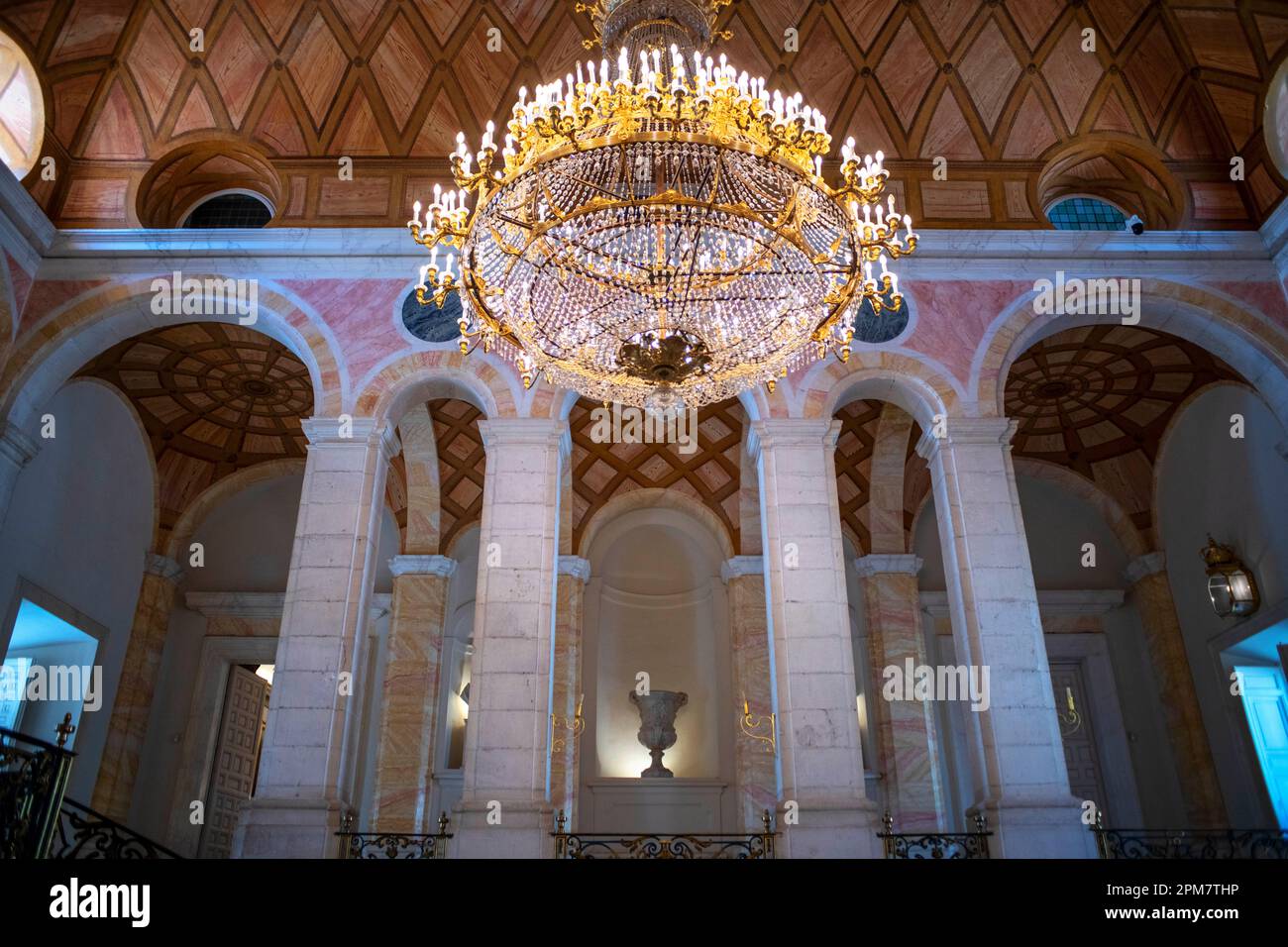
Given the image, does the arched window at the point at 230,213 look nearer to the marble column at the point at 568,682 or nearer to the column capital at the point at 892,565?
the marble column at the point at 568,682

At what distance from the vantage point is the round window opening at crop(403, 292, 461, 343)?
31.8ft

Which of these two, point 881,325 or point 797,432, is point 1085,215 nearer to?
point 881,325

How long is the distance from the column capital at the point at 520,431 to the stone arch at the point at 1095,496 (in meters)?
6.81

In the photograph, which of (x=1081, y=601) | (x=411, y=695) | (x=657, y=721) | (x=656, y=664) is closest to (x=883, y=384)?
(x=657, y=721)

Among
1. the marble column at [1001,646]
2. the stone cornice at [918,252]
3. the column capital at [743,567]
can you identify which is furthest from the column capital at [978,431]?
the column capital at [743,567]

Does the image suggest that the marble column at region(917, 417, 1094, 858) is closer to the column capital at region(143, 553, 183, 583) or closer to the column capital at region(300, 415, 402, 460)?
the column capital at region(300, 415, 402, 460)

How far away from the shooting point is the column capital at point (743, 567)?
13.2 metres

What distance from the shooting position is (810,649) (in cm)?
841

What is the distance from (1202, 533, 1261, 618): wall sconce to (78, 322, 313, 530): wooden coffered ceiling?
11.4m

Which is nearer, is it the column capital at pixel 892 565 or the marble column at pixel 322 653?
the marble column at pixel 322 653

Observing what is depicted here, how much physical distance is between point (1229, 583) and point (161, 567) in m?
13.6

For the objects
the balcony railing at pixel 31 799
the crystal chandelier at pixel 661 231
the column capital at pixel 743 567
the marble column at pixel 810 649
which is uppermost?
the column capital at pixel 743 567
